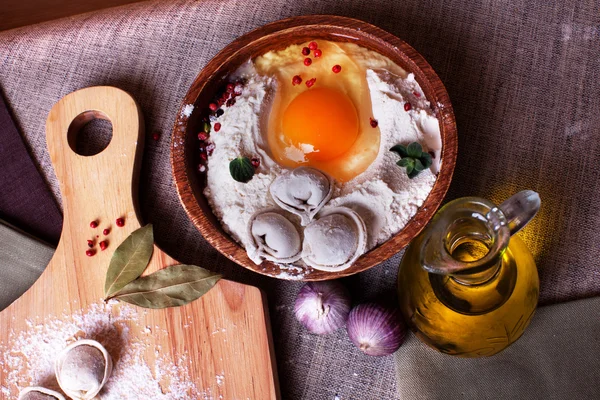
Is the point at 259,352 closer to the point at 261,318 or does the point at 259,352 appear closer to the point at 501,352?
the point at 261,318

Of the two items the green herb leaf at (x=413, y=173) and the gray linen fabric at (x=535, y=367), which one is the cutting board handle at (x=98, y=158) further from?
the gray linen fabric at (x=535, y=367)

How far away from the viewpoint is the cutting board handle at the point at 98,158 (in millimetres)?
1065

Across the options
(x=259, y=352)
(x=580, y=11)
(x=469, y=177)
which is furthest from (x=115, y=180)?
(x=580, y=11)

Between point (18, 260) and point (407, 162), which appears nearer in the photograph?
point (407, 162)

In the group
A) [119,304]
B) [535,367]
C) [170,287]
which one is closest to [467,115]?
[535,367]

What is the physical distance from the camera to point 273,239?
872 mm

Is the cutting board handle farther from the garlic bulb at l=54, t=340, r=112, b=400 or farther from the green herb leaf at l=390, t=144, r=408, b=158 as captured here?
the green herb leaf at l=390, t=144, r=408, b=158

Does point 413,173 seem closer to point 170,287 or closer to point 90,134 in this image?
point 170,287

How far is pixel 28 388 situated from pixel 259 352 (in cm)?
46

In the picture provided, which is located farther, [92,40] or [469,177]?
[92,40]

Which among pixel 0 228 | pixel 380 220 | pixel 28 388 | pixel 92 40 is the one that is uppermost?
pixel 92 40

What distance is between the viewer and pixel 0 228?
1.11m

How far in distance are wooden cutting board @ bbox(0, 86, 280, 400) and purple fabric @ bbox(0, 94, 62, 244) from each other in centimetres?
7

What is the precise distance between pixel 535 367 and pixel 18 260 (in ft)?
3.48
